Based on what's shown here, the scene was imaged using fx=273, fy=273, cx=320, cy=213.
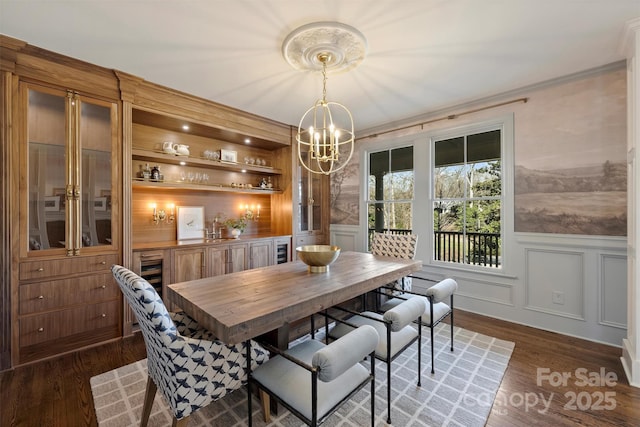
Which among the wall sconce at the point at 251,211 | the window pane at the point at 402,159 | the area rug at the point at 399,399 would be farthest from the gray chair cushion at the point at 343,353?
the wall sconce at the point at 251,211

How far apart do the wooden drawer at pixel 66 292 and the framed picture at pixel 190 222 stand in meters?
1.15

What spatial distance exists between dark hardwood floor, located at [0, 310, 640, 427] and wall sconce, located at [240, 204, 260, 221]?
7.46 feet

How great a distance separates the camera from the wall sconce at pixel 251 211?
15.0 feet

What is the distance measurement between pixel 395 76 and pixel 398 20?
0.85m

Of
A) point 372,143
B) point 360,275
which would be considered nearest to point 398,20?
point 360,275

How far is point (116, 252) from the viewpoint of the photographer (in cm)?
279

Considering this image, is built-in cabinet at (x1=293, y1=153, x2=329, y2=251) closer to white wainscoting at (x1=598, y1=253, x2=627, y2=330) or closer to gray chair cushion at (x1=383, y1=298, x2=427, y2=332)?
gray chair cushion at (x1=383, y1=298, x2=427, y2=332)

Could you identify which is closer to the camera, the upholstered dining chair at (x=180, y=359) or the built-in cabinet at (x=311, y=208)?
the upholstered dining chair at (x=180, y=359)

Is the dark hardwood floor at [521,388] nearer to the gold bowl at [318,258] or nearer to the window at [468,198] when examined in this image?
the window at [468,198]

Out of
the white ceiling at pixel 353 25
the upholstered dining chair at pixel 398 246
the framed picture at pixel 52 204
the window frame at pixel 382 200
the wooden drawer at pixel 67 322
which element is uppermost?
the white ceiling at pixel 353 25

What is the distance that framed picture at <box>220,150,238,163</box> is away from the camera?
13.3 ft

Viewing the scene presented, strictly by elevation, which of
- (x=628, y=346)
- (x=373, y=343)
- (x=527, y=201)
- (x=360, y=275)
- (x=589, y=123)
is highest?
(x=589, y=123)

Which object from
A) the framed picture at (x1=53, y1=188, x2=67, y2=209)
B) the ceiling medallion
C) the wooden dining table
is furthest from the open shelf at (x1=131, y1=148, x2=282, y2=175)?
the wooden dining table

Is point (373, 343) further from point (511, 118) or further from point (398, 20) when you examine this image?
point (511, 118)
